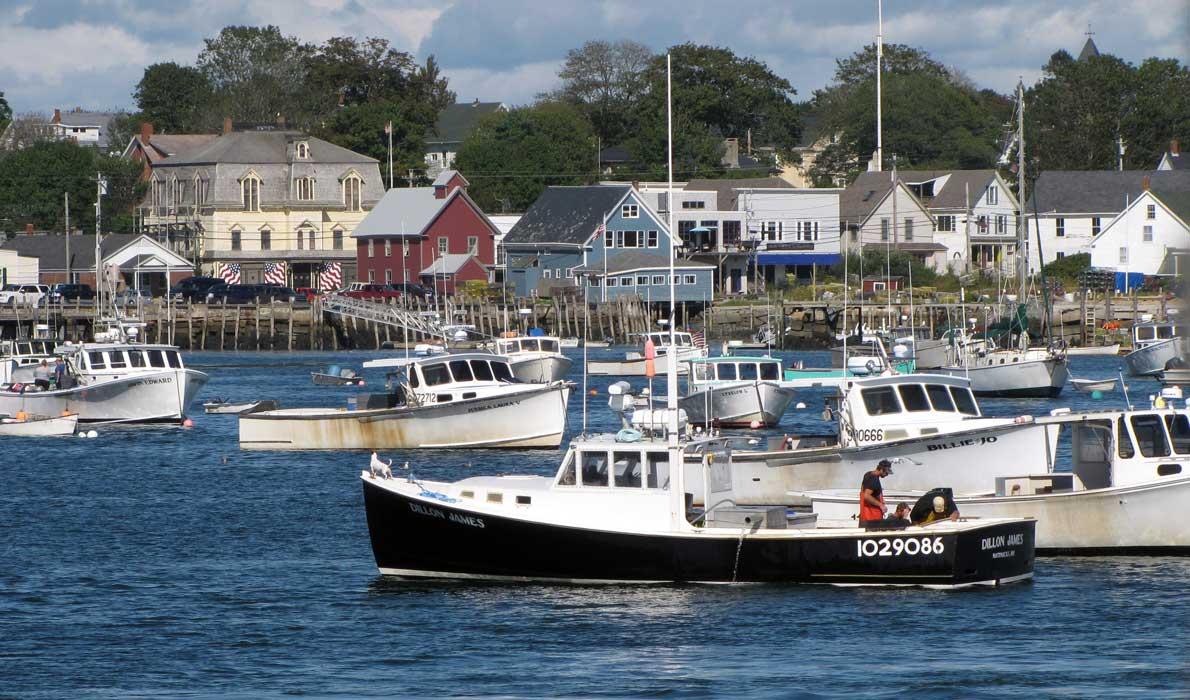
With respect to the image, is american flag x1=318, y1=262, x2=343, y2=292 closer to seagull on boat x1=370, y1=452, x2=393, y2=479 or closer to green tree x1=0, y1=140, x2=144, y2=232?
green tree x1=0, y1=140, x2=144, y2=232

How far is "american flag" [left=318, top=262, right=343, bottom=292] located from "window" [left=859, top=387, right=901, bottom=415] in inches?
4057

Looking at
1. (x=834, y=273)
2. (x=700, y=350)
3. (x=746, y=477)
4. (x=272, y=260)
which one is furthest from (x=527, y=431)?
(x=272, y=260)

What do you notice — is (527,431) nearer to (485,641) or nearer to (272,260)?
(485,641)

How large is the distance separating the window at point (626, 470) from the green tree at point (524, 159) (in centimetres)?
11903

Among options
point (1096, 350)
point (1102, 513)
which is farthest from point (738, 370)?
point (1096, 350)

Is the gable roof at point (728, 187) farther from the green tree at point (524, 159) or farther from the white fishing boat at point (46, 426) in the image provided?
the white fishing boat at point (46, 426)

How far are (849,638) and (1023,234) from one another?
177 ft

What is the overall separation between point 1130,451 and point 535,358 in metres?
45.4

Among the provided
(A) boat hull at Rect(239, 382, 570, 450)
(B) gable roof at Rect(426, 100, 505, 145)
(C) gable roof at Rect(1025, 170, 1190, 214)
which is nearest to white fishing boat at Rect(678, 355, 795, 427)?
(A) boat hull at Rect(239, 382, 570, 450)

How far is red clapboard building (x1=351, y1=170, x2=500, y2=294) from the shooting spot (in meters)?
129

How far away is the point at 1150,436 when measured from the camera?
30.4 m

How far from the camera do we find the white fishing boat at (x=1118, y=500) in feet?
98.9

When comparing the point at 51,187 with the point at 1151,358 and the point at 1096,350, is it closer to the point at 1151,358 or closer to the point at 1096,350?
the point at 1096,350

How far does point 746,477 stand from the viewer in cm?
3650
